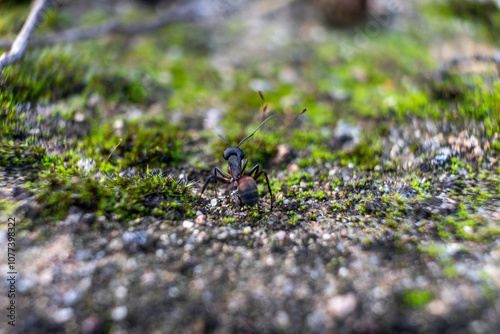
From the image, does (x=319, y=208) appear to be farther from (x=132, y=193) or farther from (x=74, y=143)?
(x=74, y=143)

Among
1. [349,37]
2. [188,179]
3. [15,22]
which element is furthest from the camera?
[349,37]

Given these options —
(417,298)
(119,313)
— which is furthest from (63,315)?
(417,298)

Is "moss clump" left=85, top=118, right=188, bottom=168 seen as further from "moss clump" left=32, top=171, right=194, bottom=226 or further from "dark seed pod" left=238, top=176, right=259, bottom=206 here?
"dark seed pod" left=238, top=176, right=259, bottom=206

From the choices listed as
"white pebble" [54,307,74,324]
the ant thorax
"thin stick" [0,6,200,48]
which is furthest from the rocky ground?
"thin stick" [0,6,200,48]

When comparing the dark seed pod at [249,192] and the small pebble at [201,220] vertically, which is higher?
the dark seed pod at [249,192]

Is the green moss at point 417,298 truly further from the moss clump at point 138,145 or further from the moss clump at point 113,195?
the moss clump at point 138,145

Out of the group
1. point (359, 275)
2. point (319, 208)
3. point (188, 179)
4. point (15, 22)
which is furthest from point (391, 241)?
point (15, 22)

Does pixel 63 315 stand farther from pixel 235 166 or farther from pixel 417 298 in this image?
pixel 417 298

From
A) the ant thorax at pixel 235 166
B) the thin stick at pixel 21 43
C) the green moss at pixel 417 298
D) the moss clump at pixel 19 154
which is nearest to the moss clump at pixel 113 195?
the moss clump at pixel 19 154
